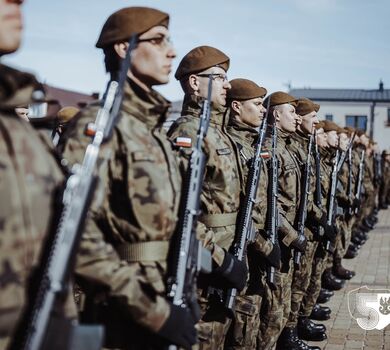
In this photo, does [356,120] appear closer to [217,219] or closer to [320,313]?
[320,313]

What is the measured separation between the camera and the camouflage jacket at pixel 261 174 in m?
4.33

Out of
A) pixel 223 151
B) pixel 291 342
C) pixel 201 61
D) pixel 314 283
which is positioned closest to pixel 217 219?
pixel 223 151

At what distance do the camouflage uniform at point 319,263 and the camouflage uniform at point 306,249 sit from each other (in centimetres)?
27

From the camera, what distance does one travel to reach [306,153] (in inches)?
251

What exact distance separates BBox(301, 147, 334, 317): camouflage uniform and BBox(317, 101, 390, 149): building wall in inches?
1679

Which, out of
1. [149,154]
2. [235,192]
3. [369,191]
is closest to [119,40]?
[149,154]

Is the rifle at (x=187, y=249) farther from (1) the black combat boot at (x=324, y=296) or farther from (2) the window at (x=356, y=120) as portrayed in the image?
(2) the window at (x=356, y=120)

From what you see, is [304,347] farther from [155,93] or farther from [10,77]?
[10,77]

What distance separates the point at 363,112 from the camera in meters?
49.9

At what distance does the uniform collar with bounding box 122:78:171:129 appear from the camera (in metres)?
2.57

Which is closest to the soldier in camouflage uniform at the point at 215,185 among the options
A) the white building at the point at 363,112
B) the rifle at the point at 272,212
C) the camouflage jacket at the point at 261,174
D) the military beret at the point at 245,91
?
the camouflage jacket at the point at 261,174

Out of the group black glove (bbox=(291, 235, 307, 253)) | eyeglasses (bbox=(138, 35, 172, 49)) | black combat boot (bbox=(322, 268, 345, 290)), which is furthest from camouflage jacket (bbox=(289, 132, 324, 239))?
eyeglasses (bbox=(138, 35, 172, 49))

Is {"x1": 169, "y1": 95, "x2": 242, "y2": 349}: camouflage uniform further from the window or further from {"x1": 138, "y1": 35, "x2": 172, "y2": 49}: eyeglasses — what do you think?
the window

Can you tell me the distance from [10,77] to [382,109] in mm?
50833
